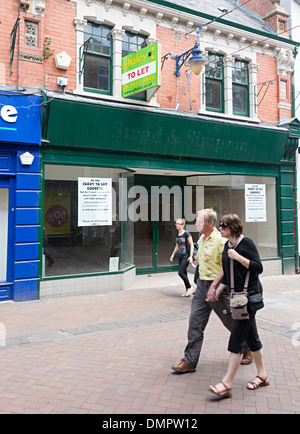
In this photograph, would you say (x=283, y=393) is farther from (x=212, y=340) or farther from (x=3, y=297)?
(x=3, y=297)

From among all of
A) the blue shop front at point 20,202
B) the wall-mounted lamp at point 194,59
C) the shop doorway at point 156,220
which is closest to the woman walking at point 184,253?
the shop doorway at point 156,220

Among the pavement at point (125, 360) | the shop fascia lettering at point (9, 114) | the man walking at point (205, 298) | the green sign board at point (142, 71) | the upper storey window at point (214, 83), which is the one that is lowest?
the pavement at point (125, 360)

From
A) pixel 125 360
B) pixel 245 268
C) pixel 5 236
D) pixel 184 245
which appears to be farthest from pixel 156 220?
pixel 245 268

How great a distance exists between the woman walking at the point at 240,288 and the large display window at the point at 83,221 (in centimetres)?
516

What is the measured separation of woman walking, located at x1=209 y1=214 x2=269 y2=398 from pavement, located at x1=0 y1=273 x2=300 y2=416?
0.49 ft

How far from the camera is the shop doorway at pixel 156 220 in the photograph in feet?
35.0

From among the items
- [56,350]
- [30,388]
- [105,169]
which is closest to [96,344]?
[56,350]

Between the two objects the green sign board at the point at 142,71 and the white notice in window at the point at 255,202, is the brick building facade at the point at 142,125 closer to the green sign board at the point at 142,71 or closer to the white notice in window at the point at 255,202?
the white notice in window at the point at 255,202

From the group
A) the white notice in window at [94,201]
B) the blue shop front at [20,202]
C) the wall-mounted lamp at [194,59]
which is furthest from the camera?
the white notice in window at [94,201]

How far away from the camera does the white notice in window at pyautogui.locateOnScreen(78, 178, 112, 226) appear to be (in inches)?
328

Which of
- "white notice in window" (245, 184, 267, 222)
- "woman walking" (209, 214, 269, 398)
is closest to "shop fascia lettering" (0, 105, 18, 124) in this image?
"woman walking" (209, 214, 269, 398)

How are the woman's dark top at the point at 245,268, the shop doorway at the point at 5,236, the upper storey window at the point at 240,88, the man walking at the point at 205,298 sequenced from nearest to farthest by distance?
the woman's dark top at the point at 245,268, the man walking at the point at 205,298, the shop doorway at the point at 5,236, the upper storey window at the point at 240,88

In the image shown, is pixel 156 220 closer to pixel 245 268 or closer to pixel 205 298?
pixel 205 298

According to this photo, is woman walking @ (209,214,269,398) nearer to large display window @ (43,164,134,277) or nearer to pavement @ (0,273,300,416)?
pavement @ (0,273,300,416)
